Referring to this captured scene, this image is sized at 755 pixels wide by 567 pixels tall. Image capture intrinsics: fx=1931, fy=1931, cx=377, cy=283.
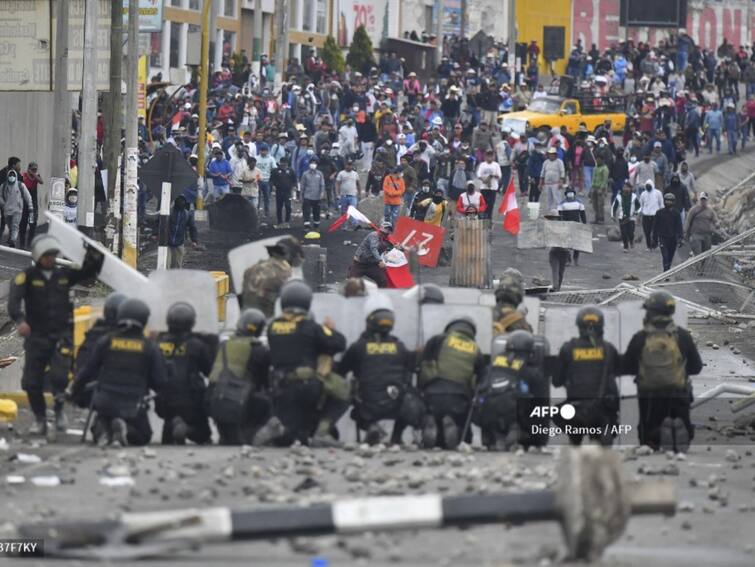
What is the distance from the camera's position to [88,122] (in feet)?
91.0

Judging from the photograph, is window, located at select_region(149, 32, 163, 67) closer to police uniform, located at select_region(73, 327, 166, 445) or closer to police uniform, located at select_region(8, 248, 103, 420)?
police uniform, located at select_region(8, 248, 103, 420)

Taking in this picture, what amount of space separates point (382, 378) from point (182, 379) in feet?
5.06

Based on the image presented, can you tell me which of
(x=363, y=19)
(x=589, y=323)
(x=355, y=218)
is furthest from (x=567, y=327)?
(x=363, y=19)

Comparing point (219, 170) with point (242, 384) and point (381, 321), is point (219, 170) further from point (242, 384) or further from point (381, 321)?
point (242, 384)

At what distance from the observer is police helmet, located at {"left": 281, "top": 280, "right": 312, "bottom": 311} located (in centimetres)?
1482

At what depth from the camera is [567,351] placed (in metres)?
15.3

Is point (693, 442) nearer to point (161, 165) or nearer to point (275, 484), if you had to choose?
point (275, 484)

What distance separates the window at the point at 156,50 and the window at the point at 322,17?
13.8 meters

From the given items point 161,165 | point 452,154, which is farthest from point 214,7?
point 161,165

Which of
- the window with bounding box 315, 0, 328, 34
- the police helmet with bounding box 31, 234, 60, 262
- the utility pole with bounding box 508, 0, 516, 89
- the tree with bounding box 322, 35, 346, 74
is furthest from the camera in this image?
the window with bounding box 315, 0, 328, 34

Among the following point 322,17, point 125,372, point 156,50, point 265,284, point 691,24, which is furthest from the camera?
point 691,24

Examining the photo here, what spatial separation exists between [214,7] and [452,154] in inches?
654

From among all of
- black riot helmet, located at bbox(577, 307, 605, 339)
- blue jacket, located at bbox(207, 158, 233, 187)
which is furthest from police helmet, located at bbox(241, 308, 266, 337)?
blue jacket, located at bbox(207, 158, 233, 187)

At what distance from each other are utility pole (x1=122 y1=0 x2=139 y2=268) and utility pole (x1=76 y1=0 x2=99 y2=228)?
525mm
